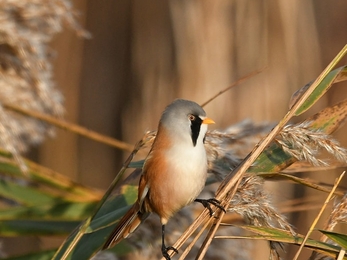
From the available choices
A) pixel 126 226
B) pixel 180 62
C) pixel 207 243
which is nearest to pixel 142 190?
pixel 126 226

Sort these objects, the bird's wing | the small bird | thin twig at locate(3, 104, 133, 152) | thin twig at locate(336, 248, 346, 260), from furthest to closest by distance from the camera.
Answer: thin twig at locate(3, 104, 133, 152), the bird's wing, the small bird, thin twig at locate(336, 248, 346, 260)

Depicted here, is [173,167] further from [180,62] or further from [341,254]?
[180,62]

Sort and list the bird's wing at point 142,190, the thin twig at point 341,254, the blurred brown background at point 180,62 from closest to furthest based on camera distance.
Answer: the thin twig at point 341,254, the bird's wing at point 142,190, the blurred brown background at point 180,62

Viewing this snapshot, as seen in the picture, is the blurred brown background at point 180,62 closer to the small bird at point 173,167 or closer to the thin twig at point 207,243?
the small bird at point 173,167

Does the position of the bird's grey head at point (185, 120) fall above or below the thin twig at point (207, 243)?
above

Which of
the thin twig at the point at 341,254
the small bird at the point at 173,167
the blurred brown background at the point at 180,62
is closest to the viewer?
the thin twig at the point at 341,254

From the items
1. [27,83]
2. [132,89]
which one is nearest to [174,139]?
[27,83]

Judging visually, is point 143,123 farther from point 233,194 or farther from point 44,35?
point 233,194

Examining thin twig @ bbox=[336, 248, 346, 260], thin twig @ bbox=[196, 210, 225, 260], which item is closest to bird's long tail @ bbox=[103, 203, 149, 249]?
thin twig @ bbox=[196, 210, 225, 260]

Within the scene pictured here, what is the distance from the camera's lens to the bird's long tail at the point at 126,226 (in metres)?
1.61

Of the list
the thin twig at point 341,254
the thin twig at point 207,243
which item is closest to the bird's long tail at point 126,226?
the thin twig at point 207,243

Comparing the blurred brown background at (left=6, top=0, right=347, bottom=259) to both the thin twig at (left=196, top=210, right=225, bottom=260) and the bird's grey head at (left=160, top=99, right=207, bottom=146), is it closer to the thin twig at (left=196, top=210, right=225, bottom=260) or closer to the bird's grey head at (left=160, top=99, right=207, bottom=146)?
the bird's grey head at (left=160, top=99, right=207, bottom=146)

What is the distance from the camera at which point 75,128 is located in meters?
2.11

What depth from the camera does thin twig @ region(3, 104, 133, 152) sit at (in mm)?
2059
